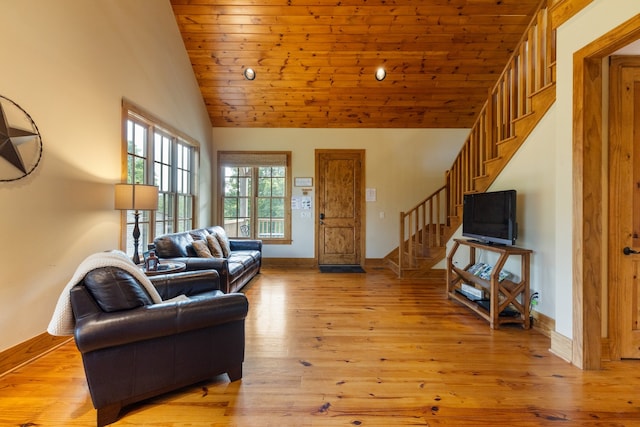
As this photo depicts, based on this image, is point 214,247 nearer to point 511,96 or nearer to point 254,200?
point 254,200

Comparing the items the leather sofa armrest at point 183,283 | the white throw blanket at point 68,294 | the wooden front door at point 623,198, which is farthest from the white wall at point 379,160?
the white throw blanket at point 68,294

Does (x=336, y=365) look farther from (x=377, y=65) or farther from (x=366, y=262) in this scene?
(x=377, y=65)

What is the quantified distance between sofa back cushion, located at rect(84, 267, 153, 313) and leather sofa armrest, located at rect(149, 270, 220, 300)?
2.26 feet

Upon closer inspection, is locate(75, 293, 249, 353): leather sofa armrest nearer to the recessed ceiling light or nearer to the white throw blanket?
the white throw blanket

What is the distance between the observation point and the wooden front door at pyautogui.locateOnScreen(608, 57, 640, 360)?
223 centimetres

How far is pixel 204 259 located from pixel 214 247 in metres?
0.83

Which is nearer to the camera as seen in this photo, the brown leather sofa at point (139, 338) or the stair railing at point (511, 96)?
the brown leather sofa at point (139, 338)

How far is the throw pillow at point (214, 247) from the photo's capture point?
4148mm

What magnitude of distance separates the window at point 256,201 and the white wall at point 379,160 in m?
0.23

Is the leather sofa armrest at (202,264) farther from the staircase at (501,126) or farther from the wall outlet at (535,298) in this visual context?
the wall outlet at (535,298)

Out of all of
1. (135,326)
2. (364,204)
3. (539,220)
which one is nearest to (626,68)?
(539,220)

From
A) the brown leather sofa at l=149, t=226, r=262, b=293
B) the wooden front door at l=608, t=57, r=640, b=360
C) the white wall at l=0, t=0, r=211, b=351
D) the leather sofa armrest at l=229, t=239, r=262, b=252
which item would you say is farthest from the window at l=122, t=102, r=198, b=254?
the wooden front door at l=608, t=57, r=640, b=360

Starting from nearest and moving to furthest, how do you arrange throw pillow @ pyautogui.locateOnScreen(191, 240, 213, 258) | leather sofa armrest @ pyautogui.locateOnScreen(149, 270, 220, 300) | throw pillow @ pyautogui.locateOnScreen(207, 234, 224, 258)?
leather sofa armrest @ pyautogui.locateOnScreen(149, 270, 220, 300)
throw pillow @ pyautogui.locateOnScreen(191, 240, 213, 258)
throw pillow @ pyautogui.locateOnScreen(207, 234, 224, 258)

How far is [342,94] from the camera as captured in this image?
5453 millimetres
